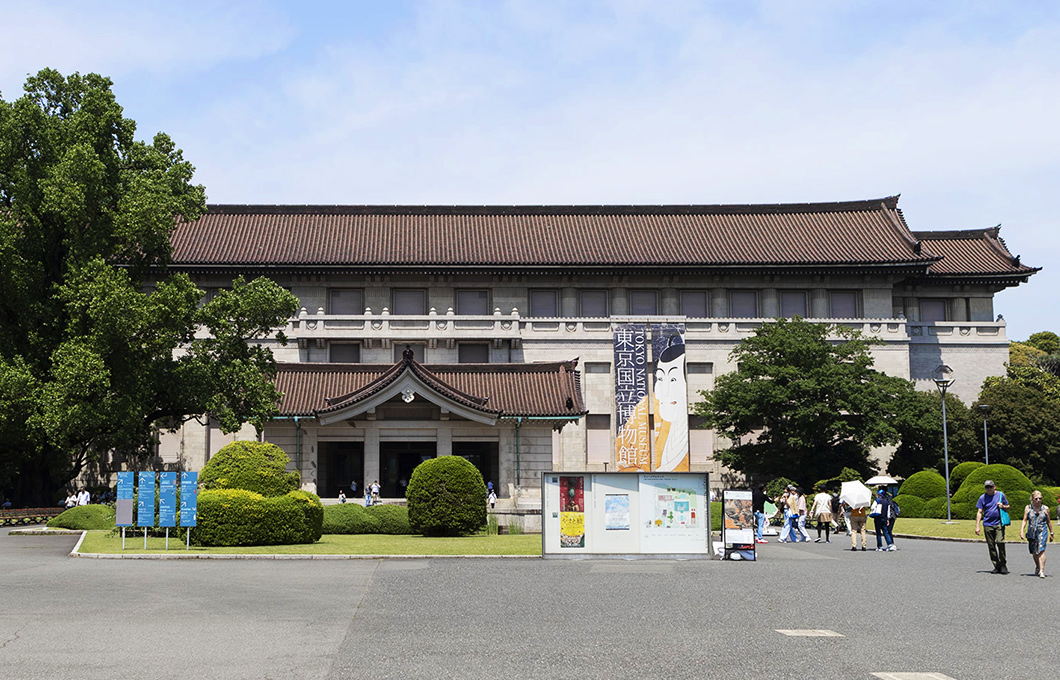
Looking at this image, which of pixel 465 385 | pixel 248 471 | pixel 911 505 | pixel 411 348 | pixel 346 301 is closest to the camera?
pixel 248 471

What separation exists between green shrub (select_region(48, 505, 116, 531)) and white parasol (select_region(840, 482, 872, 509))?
66.9ft

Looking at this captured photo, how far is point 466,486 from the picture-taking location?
92.7 feet

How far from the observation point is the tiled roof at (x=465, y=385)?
39.9 metres

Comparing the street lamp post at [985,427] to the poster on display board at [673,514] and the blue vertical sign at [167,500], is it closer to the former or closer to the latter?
the poster on display board at [673,514]

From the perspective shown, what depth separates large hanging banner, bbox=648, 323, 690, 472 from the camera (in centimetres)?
5088

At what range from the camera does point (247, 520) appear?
79.5ft

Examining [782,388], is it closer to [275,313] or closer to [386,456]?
[386,456]

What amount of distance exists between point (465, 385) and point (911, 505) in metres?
18.5

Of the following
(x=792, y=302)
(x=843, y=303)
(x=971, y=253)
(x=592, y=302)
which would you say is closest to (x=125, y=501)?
(x=592, y=302)

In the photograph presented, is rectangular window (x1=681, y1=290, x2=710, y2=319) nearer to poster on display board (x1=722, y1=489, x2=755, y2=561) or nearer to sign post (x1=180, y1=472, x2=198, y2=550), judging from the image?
poster on display board (x1=722, y1=489, x2=755, y2=561)

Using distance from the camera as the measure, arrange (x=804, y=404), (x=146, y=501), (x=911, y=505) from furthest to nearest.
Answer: (x=804, y=404) → (x=911, y=505) → (x=146, y=501)

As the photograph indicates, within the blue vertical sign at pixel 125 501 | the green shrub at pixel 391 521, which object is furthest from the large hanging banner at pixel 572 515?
the blue vertical sign at pixel 125 501

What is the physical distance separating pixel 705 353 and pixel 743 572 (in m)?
39.0

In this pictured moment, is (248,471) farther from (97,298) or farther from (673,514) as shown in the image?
(673,514)
